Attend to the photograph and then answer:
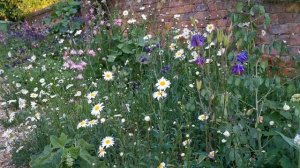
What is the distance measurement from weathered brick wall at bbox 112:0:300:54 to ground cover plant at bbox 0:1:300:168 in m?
0.49

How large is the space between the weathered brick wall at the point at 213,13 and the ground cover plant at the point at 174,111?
49 cm

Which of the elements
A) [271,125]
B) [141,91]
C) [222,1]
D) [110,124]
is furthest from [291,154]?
[222,1]

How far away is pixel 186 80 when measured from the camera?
3.75 metres

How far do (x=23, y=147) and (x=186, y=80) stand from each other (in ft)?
4.62

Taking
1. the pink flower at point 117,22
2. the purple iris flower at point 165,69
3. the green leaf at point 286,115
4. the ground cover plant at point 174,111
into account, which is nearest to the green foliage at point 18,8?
the pink flower at point 117,22

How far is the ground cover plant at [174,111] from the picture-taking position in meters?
2.52

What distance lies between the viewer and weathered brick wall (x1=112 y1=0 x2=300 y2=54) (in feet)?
13.9

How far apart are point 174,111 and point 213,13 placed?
2.21 meters

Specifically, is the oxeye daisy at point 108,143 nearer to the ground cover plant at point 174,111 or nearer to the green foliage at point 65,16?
the ground cover plant at point 174,111

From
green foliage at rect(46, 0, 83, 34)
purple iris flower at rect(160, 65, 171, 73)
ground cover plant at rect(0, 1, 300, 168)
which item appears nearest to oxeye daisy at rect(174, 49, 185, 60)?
ground cover plant at rect(0, 1, 300, 168)

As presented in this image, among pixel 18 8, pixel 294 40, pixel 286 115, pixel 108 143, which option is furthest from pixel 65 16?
pixel 286 115

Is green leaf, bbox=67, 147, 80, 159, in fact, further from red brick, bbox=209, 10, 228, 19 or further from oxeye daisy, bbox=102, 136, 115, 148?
red brick, bbox=209, 10, 228, 19

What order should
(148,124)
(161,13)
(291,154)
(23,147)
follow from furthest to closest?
1. (161,13)
2. (23,147)
3. (148,124)
4. (291,154)

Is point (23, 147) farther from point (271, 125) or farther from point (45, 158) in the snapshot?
point (271, 125)
